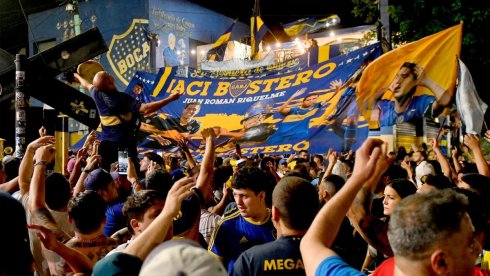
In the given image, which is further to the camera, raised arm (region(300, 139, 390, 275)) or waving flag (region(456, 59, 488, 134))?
waving flag (region(456, 59, 488, 134))

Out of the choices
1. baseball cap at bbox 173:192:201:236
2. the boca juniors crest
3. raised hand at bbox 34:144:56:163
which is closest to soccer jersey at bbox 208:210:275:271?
baseball cap at bbox 173:192:201:236

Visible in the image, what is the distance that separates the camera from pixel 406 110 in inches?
398

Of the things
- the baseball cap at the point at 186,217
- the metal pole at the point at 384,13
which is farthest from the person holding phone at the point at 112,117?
the metal pole at the point at 384,13

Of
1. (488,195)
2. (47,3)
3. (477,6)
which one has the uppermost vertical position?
(47,3)

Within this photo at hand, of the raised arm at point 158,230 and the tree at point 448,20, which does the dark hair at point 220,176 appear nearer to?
the raised arm at point 158,230

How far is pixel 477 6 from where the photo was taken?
61.3 ft

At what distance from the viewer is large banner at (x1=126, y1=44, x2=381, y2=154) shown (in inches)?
456

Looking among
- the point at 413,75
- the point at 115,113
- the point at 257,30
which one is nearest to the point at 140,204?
the point at 115,113

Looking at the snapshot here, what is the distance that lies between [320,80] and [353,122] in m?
1.76

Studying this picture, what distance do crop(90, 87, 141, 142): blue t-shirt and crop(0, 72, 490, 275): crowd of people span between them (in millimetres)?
1026

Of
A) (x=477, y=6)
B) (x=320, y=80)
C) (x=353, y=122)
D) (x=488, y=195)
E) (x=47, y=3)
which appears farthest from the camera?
(x=47, y=3)

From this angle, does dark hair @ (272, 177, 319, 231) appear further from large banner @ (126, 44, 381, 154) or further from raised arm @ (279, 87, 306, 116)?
raised arm @ (279, 87, 306, 116)

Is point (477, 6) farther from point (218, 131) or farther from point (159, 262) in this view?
point (159, 262)

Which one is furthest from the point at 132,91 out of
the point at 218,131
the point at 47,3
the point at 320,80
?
the point at 47,3
